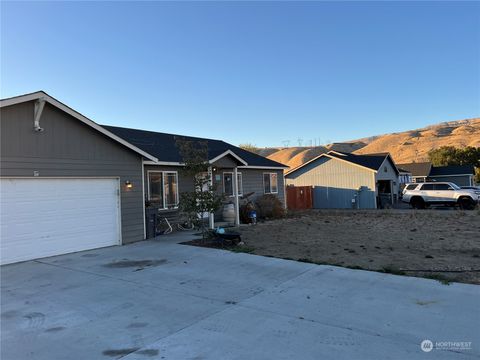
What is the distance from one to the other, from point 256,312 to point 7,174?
7202 millimetres

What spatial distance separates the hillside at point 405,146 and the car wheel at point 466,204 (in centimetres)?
5059

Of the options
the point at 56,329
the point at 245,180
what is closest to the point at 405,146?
the point at 245,180

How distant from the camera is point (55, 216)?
9.59 metres

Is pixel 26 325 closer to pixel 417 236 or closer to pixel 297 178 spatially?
pixel 417 236

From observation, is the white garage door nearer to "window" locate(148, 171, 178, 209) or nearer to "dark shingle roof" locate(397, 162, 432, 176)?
"window" locate(148, 171, 178, 209)

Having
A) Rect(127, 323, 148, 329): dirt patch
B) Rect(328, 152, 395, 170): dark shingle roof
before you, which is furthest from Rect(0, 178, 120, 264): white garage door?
Rect(328, 152, 395, 170): dark shingle roof

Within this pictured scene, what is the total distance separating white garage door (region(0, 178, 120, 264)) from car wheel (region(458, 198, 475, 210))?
21.9 m

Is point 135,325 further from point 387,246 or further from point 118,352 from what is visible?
point 387,246

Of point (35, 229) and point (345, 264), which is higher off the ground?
point (35, 229)

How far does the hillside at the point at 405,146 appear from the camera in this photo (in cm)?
7956

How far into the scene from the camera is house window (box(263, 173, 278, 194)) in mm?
20719

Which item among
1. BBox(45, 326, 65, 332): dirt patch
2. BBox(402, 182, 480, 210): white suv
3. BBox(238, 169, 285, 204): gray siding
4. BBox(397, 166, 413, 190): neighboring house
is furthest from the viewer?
BBox(397, 166, 413, 190): neighboring house

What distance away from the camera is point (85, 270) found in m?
7.86

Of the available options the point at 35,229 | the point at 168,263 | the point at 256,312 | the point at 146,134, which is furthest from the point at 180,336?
the point at 146,134
